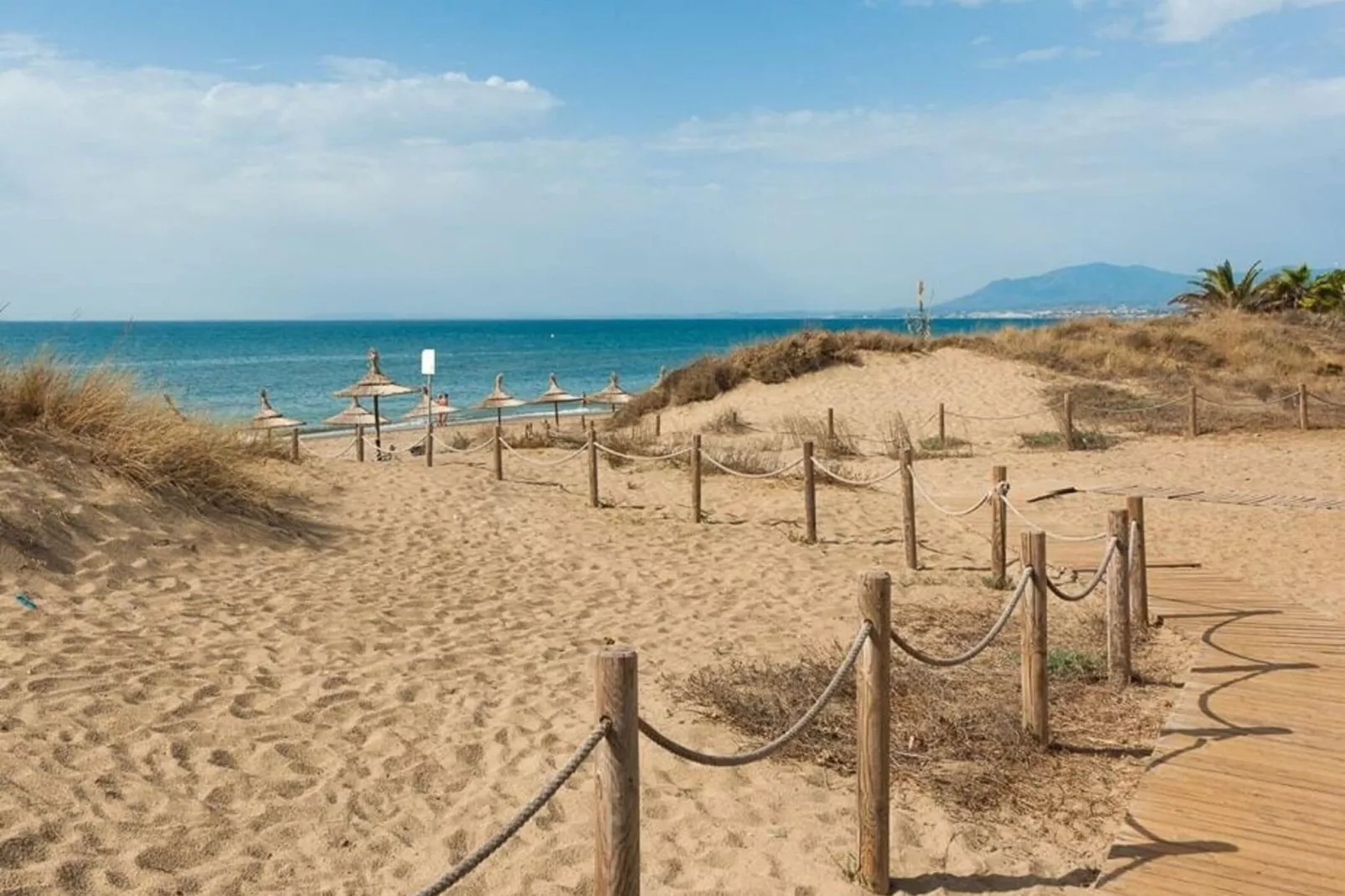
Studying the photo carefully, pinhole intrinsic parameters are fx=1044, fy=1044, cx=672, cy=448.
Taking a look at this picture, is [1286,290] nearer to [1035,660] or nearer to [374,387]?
[374,387]

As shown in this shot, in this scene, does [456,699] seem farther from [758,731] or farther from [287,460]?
[287,460]

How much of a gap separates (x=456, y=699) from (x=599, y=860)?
3.37 meters

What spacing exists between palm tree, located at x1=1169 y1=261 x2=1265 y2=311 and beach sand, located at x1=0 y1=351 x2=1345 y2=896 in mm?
24860

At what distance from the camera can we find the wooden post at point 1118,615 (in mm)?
6387

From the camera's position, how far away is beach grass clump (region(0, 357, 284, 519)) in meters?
9.23

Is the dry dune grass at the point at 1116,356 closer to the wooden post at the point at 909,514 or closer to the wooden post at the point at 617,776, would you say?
the wooden post at the point at 909,514

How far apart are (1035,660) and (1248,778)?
42.1 inches

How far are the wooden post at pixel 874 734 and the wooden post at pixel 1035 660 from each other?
5.28ft

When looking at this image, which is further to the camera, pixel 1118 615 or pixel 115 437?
pixel 115 437

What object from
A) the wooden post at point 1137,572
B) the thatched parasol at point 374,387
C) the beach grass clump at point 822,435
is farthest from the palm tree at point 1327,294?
the wooden post at point 1137,572

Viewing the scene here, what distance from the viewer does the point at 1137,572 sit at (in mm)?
7516

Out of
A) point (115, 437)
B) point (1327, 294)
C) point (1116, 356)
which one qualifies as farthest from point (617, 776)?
point (1327, 294)

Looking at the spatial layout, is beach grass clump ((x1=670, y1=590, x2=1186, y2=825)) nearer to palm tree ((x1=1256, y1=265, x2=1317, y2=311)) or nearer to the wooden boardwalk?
the wooden boardwalk

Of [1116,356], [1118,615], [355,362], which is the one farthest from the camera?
[355,362]
